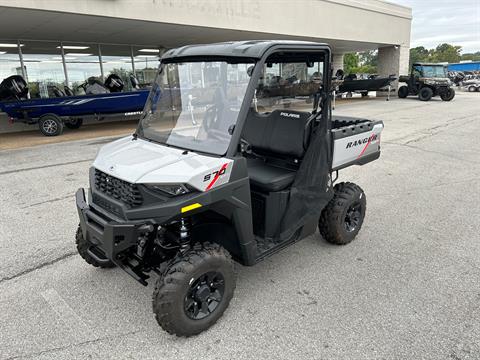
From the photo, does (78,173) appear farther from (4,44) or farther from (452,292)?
(4,44)

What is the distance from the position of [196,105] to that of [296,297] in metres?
1.73

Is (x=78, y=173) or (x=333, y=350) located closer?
Result: (x=333, y=350)

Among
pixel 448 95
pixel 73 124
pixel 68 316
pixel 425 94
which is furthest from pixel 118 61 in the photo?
pixel 448 95

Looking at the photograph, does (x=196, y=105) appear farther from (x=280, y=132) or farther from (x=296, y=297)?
(x=296, y=297)

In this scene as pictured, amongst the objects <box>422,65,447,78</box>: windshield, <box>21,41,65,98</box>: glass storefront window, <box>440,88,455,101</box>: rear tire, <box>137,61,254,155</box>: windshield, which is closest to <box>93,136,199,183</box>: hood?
<box>137,61,254,155</box>: windshield

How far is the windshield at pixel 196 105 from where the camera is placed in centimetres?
258

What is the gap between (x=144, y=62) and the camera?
16.7m

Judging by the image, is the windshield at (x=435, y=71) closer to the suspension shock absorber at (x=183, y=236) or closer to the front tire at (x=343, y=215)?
the front tire at (x=343, y=215)

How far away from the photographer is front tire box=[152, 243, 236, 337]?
2.33m

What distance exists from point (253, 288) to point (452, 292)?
163 centimetres

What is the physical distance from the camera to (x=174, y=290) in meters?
2.32

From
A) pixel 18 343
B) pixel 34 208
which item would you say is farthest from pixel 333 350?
pixel 34 208

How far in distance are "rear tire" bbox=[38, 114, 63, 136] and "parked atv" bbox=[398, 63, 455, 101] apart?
19.5 meters

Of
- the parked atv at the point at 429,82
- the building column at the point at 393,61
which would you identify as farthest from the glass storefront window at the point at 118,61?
the building column at the point at 393,61
